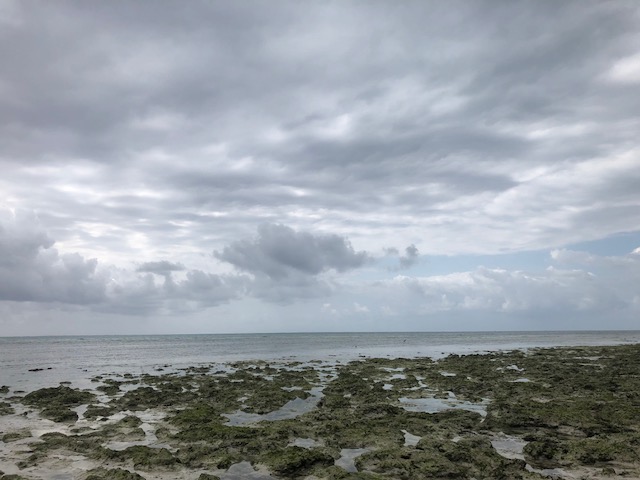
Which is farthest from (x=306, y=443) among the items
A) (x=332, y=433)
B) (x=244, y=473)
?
(x=244, y=473)

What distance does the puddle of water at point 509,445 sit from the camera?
15.7 m

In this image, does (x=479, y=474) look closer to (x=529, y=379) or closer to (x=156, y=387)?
(x=529, y=379)

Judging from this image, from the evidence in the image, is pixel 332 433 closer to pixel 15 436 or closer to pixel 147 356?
pixel 15 436

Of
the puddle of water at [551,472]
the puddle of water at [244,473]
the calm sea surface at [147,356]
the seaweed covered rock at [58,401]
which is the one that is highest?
the puddle of water at [551,472]

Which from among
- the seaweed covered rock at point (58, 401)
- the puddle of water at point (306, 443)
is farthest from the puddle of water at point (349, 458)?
the seaweed covered rock at point (58, 401)

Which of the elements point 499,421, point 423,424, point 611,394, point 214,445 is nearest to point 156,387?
point 214,445

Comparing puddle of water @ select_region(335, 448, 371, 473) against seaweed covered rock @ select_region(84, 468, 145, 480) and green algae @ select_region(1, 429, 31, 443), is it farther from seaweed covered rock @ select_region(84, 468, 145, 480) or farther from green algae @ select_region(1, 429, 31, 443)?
green algae @ select_region(1, 429, 31, 443)

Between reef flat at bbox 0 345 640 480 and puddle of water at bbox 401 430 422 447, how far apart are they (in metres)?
0.04

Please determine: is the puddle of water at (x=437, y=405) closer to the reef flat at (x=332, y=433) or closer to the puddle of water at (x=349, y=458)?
the reef flat at (x=332, y=433)

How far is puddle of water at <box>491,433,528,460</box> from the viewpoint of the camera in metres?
15.7

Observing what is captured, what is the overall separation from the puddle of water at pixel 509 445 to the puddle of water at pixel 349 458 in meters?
4.93

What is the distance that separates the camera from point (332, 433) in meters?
18.9

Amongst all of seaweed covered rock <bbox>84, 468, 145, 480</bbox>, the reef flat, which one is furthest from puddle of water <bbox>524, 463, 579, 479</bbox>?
seaweed covered rock <bbox>84, 468, 145, 480</bbox>

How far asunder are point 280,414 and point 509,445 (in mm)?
12350
